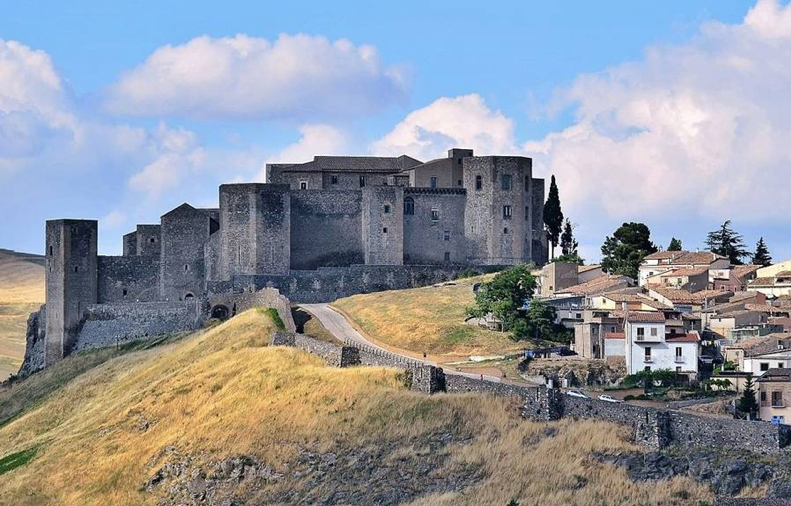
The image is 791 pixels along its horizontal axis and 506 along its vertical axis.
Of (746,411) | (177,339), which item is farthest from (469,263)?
(746,411)

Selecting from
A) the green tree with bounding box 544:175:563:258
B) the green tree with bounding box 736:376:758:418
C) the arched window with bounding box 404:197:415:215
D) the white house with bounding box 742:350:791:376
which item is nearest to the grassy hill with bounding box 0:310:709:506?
the green tree with bounding box 736:376:758:418

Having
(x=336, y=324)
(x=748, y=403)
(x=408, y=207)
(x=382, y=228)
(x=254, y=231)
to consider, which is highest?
(x=408, y=207)

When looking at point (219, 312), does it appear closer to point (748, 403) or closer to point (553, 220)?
point (553, 220)

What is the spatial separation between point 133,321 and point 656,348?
1656 inches

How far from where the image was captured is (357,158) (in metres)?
108

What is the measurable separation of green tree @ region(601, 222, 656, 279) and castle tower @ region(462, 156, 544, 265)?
16.5 ft

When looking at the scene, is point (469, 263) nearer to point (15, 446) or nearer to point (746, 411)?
point (15, 446)

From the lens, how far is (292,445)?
52188mm

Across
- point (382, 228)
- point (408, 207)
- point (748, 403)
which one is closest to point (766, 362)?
point (748, 403)

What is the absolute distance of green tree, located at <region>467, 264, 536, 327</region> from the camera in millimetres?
77188

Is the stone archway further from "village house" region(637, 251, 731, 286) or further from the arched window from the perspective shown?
"village house" region(637, 251, 731, 286)

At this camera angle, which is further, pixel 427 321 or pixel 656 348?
pixel 427 321

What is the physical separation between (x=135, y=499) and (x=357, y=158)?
55303 millimetres

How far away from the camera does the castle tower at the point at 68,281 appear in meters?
100
